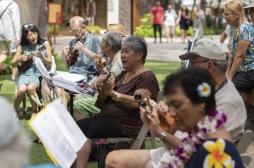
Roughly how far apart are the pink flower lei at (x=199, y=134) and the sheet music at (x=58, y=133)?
3.36 ft

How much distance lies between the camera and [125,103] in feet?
19.6

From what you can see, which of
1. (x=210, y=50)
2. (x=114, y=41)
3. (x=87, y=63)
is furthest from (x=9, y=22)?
(x=210, y=50)

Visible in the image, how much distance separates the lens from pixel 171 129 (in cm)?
461

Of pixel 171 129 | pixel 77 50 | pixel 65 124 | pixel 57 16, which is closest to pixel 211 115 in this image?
pixel 171 129

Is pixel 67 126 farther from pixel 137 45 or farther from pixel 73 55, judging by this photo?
pixel 73 55

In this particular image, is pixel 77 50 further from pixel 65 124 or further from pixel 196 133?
pixel 196 133

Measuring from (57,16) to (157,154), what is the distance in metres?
24.4

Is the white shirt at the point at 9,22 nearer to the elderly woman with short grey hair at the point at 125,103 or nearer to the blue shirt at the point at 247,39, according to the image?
the blue shirt at the point at 247,39

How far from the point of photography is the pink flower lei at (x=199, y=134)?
3.50 meters

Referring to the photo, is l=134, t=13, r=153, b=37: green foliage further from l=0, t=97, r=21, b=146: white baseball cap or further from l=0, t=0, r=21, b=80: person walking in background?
l=0, t=97, r=21, b=146: white baseball cap

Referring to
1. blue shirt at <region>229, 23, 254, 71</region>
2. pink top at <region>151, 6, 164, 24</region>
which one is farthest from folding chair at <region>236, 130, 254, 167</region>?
pink top at <region>151, 6, 164, 24</region>

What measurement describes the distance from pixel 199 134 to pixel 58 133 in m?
1.35

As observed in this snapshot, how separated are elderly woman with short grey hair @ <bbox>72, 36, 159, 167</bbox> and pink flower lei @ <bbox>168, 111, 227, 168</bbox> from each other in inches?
92.1

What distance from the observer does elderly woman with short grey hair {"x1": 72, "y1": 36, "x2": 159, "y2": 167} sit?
5969 millimetres
